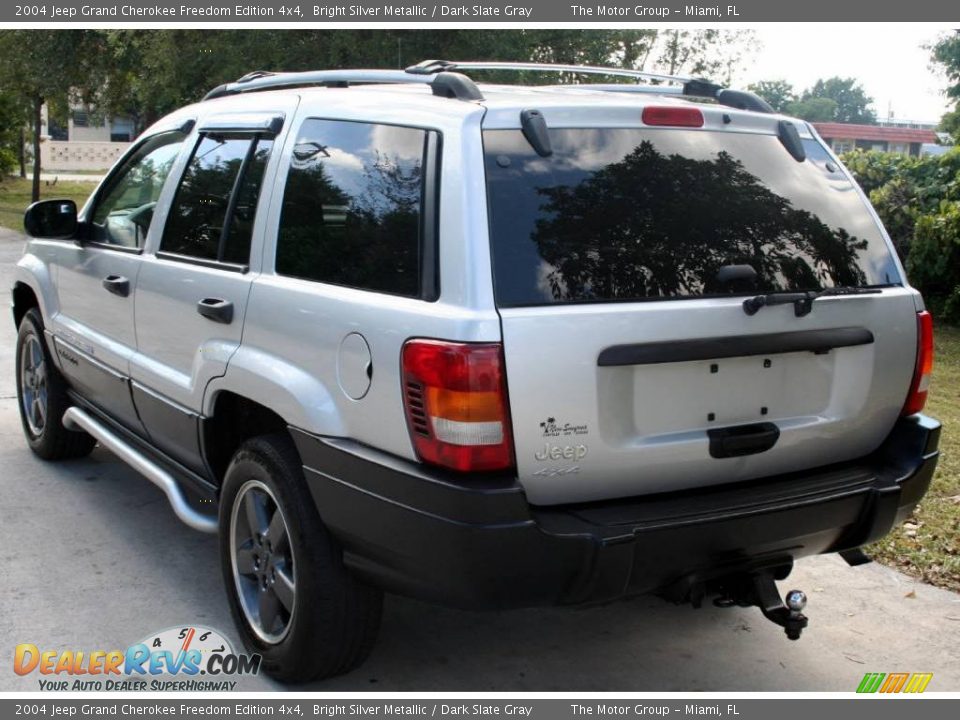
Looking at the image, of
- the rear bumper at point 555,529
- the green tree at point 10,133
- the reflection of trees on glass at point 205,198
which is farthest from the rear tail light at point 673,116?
the green tree at point 10,133

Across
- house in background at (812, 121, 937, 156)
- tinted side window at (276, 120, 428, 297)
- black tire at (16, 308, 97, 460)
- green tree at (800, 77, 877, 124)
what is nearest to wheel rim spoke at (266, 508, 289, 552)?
tinted side window at (276, 120, 428, 297)

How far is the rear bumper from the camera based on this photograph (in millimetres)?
2988

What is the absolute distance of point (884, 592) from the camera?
478cm

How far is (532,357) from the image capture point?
9.86ft

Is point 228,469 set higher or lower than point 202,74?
lower

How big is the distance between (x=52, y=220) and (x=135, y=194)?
1.78 ft

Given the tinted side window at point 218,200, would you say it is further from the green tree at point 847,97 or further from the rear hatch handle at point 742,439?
the green tree at point 847,97

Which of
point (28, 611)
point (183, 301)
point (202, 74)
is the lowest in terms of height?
point (28, 611)

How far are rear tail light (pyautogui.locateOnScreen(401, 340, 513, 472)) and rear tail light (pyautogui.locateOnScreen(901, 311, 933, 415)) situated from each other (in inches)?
63.0

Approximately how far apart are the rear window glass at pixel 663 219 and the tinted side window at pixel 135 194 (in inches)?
86.2

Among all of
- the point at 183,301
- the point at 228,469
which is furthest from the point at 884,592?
the point at 183,301

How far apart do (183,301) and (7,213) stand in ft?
81.2

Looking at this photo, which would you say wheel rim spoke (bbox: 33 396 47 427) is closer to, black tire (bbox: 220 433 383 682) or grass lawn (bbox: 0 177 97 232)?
black tire (bbox: 220 433 383 682)

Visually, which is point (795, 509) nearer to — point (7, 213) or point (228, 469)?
point (228, 469)
